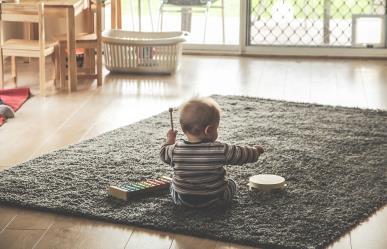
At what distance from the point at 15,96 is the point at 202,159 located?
2342mm

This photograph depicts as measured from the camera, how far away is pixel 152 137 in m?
Answer: 3.99

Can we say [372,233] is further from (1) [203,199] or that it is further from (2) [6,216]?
(2) [6,216]

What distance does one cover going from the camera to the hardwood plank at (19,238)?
271 centimetres

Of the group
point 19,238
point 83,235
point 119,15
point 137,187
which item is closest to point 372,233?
point 137,187

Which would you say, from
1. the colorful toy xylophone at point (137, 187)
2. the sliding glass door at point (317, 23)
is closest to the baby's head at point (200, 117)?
the colorful toy xylophone at point (137, 187)

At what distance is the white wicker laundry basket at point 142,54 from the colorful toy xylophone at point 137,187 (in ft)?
8.27

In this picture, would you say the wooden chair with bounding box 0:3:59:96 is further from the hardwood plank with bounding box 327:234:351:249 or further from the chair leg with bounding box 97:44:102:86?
the hardwood plank with bounding box 327:234:351:249

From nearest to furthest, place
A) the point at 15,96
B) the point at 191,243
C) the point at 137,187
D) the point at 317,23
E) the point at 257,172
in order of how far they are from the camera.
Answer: the point at 191,243 < the point at 137,187 < the point at 257,172 < the point at 15,96 < the point at 317,23

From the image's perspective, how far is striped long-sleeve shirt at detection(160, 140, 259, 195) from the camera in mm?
2955

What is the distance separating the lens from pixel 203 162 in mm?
2953

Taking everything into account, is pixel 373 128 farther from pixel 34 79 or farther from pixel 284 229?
pixel 34 79

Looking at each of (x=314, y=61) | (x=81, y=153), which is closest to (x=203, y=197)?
(x=81, y=153)

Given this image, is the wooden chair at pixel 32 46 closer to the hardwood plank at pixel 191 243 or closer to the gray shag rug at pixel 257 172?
the gray shag rug at pixel 257 172

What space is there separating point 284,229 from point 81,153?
4.22ft
